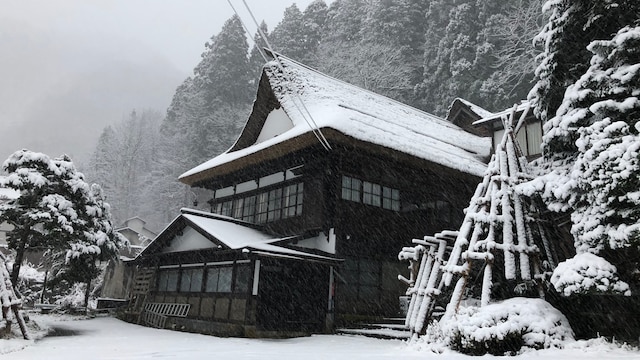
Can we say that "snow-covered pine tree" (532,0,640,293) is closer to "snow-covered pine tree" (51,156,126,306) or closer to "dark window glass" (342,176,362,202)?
→ "dark window glass" (342,176,362,202)

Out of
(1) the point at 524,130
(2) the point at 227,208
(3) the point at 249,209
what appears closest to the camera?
(1) the point at 524,130

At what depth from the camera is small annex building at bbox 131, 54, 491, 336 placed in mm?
13383

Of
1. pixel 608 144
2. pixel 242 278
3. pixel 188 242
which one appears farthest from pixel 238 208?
pixel 608 144

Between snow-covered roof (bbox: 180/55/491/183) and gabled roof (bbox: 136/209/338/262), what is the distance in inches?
102

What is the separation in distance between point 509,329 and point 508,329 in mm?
16

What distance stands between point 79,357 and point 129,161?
51986mm

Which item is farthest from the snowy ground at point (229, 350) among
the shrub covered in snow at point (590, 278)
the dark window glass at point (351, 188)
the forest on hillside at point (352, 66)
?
the forest on hillside at point (352, 66)

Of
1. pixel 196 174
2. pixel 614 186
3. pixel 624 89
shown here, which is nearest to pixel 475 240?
pixel 614 186

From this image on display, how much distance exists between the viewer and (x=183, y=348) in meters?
9.54

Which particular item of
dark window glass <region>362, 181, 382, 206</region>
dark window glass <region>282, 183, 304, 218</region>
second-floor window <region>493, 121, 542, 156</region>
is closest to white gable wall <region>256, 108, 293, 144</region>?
dark window glass <region>282, 183, 304, 218</region>

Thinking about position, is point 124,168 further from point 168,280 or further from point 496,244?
point 496,244

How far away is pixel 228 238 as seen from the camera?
1357 cm

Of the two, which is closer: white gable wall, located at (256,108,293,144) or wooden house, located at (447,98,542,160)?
wooden house, located at (447,98,542,160)

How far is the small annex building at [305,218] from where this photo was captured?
13.4 meters
